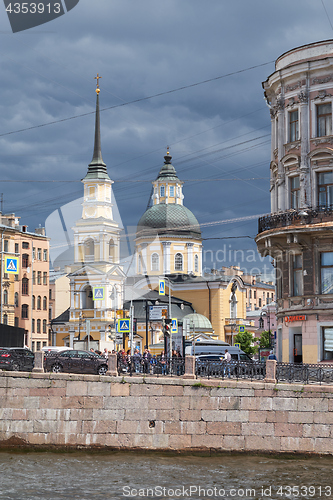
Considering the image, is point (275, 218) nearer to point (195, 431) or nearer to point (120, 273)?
point (195, 431)

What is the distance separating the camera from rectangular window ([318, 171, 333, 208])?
34875mm

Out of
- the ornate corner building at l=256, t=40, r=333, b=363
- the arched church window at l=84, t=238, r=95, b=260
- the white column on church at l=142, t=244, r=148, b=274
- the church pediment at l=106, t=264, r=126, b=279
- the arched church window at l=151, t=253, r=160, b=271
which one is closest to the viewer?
the ornate corner building at l=256, t=40, r=333, b=363

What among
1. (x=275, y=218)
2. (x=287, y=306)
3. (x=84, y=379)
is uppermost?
(x=275, y=218)

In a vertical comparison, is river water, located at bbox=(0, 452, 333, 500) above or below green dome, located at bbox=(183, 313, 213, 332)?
below

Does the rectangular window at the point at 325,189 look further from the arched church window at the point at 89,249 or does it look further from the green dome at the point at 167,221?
the green dome at the point at 167,221

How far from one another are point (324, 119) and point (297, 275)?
7.48 metres


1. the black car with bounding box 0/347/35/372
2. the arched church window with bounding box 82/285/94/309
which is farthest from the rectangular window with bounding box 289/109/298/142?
the arched church window with bounding box 82/285/94/309

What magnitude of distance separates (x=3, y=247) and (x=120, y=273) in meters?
20.7

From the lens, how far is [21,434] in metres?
27.9

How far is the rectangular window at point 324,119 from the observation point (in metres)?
35.1

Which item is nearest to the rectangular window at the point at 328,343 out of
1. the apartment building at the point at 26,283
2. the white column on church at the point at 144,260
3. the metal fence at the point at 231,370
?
the metal fence at the point at 231,370

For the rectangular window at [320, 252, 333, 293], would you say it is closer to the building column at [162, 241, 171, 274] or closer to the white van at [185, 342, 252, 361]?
the white van at [185, 342, 252, 361]

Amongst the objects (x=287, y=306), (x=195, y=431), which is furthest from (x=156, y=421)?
(x=287, y=306)

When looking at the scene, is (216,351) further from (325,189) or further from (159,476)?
(159,476)
